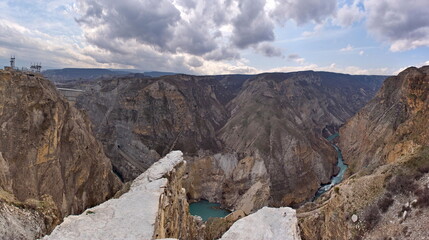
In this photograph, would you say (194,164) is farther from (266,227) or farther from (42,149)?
(266,227)

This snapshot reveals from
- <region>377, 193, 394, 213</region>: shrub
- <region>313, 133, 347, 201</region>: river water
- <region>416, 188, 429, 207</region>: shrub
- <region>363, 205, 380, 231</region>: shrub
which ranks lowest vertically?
<region>313, 133, 347, 201</region>: river water

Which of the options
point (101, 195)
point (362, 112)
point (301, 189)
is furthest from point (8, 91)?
point (362, 112)

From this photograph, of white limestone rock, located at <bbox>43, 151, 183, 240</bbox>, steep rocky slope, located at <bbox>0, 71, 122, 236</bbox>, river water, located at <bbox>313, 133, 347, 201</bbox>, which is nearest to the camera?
white limestone rock, located at <bbox>43, 151, 183, 240</bbox>

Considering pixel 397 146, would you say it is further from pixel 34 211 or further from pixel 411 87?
pixel 34 211

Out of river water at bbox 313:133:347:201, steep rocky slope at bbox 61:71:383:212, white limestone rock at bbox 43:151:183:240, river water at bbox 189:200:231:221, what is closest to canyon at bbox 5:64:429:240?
white limestone rock at bbox 43:151:183:240

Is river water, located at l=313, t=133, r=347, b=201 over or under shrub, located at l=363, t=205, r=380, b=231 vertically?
under

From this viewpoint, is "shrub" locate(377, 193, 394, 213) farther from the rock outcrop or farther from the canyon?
the rock outcrop

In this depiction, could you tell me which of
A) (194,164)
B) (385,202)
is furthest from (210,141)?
(385,202)

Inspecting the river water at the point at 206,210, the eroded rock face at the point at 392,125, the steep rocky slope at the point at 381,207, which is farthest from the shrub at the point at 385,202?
the river water at the point at 206,210
